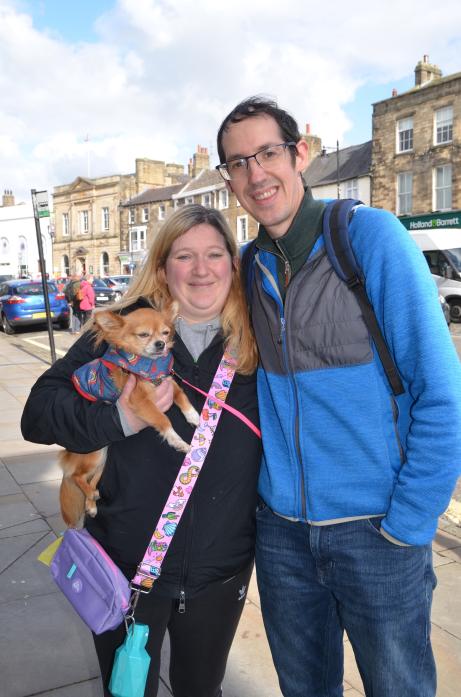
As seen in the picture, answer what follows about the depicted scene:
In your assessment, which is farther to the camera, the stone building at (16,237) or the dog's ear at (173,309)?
the stone building at (16,237)


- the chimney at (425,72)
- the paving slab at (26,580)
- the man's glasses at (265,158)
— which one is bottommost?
the paving slab at (26,580)

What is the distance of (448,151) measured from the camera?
28.0 meters

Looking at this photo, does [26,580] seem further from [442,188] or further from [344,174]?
[344,174]

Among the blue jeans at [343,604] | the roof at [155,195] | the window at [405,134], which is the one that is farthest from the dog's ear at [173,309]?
the roof at [155,195]

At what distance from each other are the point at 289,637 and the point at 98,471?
105 centimetres

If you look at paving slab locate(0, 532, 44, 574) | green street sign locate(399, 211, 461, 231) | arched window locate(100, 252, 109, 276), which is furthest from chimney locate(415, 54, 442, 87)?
arched window locate(100, 252, 109, 276)

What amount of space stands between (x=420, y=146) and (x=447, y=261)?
12780mm

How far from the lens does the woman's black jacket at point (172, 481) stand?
6.52ft

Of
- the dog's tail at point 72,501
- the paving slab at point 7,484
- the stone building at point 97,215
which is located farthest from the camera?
the stone building at point 97,215

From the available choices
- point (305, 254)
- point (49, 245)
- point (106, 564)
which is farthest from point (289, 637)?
point (49, 245)

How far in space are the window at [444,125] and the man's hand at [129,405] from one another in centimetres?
2977

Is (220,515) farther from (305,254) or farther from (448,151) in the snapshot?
(448,151)

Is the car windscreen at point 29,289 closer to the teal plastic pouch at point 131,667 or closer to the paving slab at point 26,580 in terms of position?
the paving slab at point 26,580

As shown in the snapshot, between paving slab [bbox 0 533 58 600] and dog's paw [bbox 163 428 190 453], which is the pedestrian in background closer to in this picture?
paving slab [bbox 0 533 58 600]
